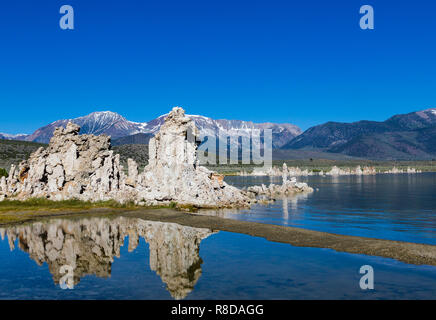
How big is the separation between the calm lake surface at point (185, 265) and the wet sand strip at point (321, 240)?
137cm

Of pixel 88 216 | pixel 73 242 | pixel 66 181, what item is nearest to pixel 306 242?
pixel 73 242

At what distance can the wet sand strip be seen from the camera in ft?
90.4

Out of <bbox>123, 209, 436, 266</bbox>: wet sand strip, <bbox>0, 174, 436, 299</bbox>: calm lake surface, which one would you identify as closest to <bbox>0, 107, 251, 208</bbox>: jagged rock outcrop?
<bbox>123, 209, 436, 266</bbox>: wet sand strip

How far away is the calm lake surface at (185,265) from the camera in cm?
2077

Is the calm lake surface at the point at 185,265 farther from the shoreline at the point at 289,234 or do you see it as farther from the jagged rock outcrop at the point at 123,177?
the jagged rock outcrop at the point at 123,177

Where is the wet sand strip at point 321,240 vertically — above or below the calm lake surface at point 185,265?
above

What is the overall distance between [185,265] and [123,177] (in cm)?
4440

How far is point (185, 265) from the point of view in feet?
87.2

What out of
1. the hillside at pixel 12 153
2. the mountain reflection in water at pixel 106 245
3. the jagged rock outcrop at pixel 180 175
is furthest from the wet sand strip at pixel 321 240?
the hillside at pixel 12 153

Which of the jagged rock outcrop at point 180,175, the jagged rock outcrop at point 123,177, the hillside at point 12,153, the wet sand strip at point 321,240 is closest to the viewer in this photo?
the wet sand strip at point 321,240

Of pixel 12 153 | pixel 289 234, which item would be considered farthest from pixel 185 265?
pixel 12 153

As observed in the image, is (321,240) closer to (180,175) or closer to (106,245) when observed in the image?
(106,245)
